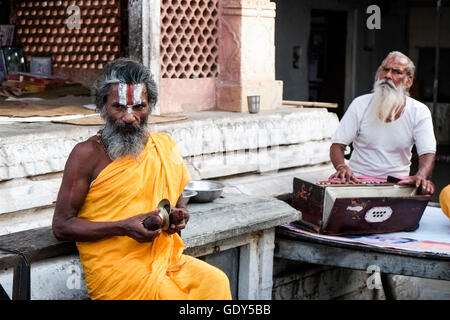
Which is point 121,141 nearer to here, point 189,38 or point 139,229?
point 139,229

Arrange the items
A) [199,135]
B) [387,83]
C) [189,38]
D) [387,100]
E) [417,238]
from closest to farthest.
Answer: [417,238], [387,100], [387,83], [199,135], [189,38]

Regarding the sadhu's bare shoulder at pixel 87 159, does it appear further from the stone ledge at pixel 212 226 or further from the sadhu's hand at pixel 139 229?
the stone ledge at pixel 212 226

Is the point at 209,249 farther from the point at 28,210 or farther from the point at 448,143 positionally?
the point at 448,143

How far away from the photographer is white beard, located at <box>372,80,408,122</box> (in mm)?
5809

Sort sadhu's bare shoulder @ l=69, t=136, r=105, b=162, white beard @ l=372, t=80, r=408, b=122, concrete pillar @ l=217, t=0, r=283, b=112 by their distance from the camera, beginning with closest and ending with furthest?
sadhu's bare shoulder @ l=69, t=136, r=105, b=162 → white beard @ l=372, t=80, r=408, b=122 → concrete pillar @ l=217, t=0, r=283, b=112

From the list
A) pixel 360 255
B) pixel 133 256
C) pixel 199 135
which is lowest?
pixel 360 255

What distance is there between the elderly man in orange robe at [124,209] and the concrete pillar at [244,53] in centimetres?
304

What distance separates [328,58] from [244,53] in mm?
6340

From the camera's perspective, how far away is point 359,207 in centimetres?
522
